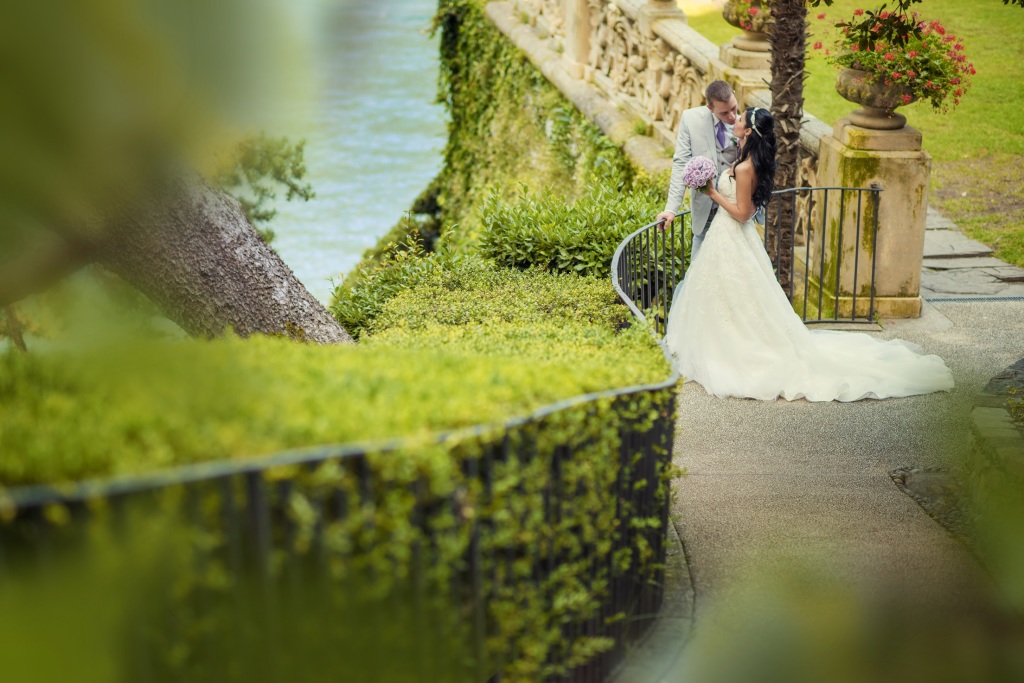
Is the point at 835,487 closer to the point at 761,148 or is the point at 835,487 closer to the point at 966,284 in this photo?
the point at 761,148

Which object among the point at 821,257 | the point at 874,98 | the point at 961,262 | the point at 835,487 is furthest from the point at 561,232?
the point at 961,262

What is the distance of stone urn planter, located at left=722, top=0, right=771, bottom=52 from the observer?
31.8ft

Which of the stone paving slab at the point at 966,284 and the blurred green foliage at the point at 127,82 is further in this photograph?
the stone paving slab at the point at 966,284

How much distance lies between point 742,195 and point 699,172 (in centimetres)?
34

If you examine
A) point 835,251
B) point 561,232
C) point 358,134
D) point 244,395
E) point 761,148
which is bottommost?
point 358,134

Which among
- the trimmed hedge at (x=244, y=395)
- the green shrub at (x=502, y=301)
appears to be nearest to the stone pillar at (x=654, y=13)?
the green shrub at (x=502, y=301)

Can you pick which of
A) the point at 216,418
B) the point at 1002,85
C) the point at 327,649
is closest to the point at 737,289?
the point at 327,649

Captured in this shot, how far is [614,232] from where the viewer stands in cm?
805

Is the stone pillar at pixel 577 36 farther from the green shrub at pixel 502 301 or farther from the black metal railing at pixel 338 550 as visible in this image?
the black metal railing at pixel 338 550

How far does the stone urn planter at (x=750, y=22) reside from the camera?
970 centimetres

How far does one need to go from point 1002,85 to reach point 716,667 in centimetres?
1489

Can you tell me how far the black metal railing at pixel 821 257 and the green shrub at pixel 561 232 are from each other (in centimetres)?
27

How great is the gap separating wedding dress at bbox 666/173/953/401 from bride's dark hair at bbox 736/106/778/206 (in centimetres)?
22

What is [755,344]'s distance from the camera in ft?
22.5
